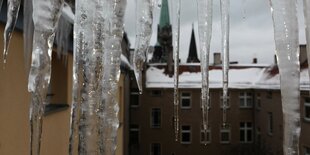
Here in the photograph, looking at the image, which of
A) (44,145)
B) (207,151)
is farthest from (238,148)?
(44,145)

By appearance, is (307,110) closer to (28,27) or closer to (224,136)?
(224,136)

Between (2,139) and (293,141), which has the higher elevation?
(293,141)

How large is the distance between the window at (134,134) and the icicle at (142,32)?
18655mm

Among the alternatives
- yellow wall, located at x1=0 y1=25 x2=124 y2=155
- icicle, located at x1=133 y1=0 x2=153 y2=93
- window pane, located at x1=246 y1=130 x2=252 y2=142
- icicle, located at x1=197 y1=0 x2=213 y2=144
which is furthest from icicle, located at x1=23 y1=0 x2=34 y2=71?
window pane, located at x1=246 y1=130 x2=252 y2=142

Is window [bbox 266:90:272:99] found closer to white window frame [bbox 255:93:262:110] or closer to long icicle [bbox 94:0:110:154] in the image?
white window frame [bbox 255:93:262:110]

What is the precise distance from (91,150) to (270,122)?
1846 centimetres

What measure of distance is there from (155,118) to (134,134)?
4.77 ft

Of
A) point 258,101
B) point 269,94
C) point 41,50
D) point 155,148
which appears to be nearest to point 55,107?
point 41,50

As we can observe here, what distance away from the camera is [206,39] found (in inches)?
77.0

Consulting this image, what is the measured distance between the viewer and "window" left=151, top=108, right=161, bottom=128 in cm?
2002

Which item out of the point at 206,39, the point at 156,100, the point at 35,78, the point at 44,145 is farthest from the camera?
the point at 156,100

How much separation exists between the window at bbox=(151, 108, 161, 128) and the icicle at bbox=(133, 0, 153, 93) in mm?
18569

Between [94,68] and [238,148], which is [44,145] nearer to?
[94,68]

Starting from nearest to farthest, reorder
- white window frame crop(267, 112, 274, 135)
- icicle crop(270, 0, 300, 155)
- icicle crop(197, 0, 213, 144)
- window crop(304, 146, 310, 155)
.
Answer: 1. icicle crop(270, 0, 300, 155)
2. icicle crop(197, 0, 213, 144)
3. window crop(304, 146, 310, 155)
4. white window frame crop(267, 112, 274, 135)
